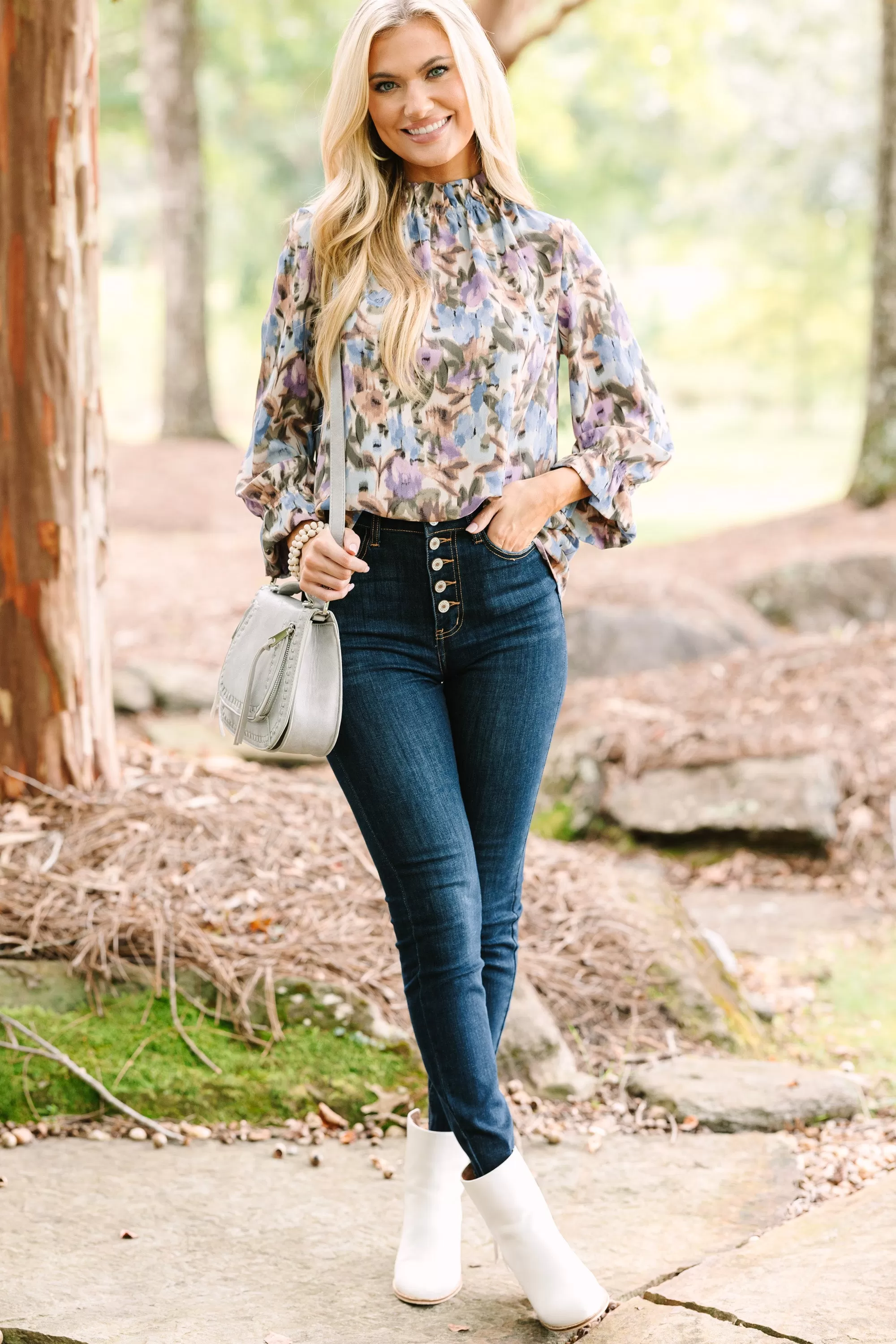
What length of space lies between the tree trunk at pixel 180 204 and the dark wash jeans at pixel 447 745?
12.4m

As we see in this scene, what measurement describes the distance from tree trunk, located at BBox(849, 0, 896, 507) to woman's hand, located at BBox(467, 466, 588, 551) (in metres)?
7.82

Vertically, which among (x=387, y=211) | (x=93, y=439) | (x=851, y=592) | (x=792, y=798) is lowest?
(x=792, y=798)

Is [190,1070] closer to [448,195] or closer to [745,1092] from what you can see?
[745,1092]

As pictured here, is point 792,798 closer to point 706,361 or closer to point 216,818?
point 216,818

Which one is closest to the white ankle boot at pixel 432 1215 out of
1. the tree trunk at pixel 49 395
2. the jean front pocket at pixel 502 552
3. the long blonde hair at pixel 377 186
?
the jean front pocket at pixel 502 552

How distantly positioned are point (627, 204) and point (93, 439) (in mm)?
22592

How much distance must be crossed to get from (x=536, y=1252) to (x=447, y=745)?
2.67 ft

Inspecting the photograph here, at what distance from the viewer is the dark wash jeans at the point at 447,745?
2127 millimetres

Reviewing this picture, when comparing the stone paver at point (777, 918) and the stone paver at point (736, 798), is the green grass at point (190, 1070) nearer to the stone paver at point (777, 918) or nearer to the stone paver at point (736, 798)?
the stone paver at point (777, 918)

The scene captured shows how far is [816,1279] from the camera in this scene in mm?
2188

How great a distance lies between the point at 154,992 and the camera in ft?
10.1

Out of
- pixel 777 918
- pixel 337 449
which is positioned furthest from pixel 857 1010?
pixel 337 449

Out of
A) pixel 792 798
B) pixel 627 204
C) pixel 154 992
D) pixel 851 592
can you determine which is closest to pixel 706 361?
pixel 627 204

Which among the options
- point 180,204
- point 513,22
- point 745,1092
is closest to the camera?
point 745,1092
